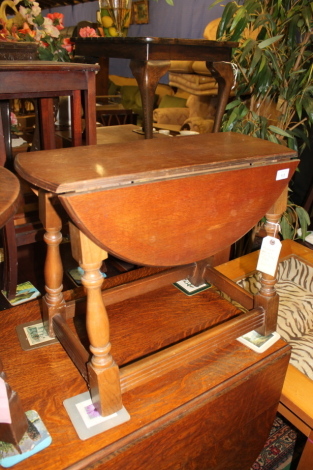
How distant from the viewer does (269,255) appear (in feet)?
3.70

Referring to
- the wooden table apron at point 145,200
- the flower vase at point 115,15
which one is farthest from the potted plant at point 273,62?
the wooden table apron at point 145,200

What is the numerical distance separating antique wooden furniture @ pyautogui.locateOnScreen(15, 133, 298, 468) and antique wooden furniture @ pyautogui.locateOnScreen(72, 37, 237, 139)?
0.38 metres

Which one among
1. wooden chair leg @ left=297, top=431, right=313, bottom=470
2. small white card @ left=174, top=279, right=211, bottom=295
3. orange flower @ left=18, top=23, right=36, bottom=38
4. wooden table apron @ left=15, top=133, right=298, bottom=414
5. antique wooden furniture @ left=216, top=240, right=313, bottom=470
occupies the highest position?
orange flower @ left=18, top=23, right=36, bottom=38

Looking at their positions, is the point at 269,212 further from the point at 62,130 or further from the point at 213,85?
the point at 213,85

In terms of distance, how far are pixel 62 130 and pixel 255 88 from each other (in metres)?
1.06

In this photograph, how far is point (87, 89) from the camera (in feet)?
4.75

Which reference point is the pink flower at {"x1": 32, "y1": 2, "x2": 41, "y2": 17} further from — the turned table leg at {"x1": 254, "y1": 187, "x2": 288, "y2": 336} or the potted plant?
the turned table leg at {"x1": 254, "y1": 187, "x2": 288, "y2": 336}

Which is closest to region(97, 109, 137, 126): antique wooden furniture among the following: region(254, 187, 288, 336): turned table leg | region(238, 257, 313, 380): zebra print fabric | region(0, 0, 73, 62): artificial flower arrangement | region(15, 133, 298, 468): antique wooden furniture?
region(0, 0, 73, 62): artificial flower arrangement

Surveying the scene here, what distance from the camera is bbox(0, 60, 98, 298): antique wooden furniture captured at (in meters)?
1.29

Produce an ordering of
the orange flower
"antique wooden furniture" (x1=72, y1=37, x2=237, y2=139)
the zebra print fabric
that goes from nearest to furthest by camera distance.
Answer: "antique wooden furniture" (x1=72, y1=37, x2=237, y2=139) < the zebra print fabric < the orange flower

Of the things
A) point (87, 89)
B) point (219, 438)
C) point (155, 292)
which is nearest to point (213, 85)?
point (87, 89)

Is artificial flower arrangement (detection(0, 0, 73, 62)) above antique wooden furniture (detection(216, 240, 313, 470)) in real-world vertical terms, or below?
above

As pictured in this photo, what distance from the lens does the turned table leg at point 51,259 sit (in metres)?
1.01

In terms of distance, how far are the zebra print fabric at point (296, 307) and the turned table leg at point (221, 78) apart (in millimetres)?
752
